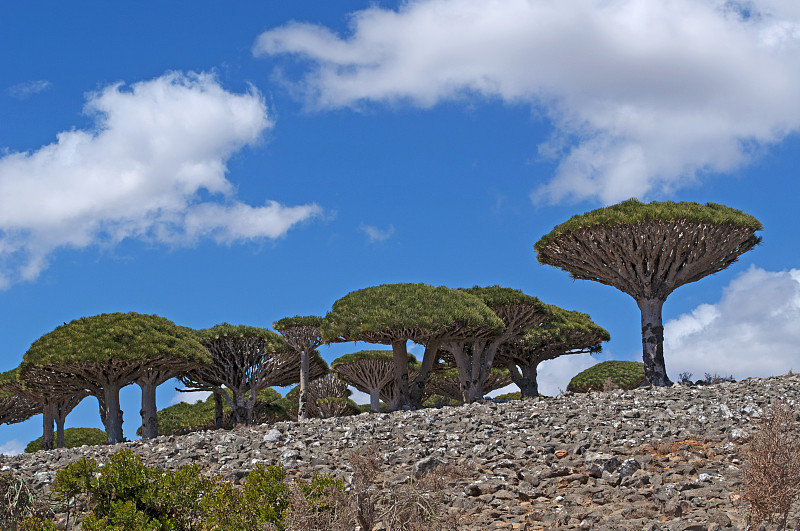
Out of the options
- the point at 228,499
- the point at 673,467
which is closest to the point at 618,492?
the point at 673,467

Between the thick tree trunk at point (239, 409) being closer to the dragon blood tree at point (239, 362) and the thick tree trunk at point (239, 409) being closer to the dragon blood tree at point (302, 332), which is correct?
the dragon blood tree at point (239, 362)

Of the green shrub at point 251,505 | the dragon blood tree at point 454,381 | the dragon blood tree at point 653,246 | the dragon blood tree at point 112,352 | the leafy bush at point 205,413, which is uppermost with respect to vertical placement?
the dragon blood tree at point 653,246

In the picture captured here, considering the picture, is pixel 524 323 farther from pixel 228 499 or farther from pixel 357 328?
pixel 228 499

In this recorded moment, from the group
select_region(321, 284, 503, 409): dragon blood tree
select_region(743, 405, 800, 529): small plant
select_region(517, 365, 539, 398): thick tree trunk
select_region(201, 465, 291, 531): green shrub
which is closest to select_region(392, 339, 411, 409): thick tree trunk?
select_region(321, 284, 503, 409): dragon blood tree

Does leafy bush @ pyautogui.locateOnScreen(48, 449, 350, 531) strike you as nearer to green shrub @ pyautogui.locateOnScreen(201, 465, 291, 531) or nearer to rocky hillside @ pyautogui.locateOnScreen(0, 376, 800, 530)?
green shrub @ pyautogui.locateOnScreen(201, 465, 291, 531)

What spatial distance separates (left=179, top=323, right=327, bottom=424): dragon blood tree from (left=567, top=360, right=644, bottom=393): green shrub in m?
17.6

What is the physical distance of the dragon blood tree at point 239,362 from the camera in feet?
114

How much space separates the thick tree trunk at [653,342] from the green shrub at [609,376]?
44.5ft

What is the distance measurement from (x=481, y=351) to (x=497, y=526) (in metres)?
20.7

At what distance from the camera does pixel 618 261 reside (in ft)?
83.0

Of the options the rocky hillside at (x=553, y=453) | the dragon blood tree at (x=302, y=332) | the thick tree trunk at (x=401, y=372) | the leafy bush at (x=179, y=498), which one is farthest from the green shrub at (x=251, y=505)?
the dragon blood tree at (x=302, y=332)

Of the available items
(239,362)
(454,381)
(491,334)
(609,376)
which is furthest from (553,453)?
(454,381)

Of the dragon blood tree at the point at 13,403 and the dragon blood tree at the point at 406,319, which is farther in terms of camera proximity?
the dragon blood tree at the point at 13,403

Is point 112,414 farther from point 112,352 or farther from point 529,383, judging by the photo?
point 529,383
